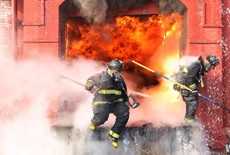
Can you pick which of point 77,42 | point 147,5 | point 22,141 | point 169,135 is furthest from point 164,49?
point 22,141

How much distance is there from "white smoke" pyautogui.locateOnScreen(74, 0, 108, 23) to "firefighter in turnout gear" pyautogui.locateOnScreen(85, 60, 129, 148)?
261 cm

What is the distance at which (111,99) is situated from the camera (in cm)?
1244

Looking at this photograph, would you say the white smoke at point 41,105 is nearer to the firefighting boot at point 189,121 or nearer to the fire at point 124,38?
the firefighting boot at point 189,121

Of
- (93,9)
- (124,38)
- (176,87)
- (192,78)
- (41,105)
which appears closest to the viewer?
(192,78)

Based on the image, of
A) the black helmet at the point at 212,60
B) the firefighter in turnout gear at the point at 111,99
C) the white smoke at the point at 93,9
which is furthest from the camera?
the white smoke at the point at 93,9

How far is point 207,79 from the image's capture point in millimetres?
13797

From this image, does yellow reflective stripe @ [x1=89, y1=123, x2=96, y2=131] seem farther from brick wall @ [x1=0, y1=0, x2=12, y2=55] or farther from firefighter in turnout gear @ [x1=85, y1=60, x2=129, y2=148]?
brick wall @ [x1=0, y1=0, x2=12, y2=55]

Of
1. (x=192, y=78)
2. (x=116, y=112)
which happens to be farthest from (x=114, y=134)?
(x=192, y=78)

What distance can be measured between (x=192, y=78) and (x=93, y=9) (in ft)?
10.3

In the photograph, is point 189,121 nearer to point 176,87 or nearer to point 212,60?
point 176,87

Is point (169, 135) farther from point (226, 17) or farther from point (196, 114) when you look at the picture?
point (226, 17)

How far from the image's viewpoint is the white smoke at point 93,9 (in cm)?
1455

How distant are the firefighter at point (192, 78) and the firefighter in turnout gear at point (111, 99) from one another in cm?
135

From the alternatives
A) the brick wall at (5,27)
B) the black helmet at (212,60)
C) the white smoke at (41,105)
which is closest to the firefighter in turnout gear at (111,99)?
the white smoke at (41,105)
